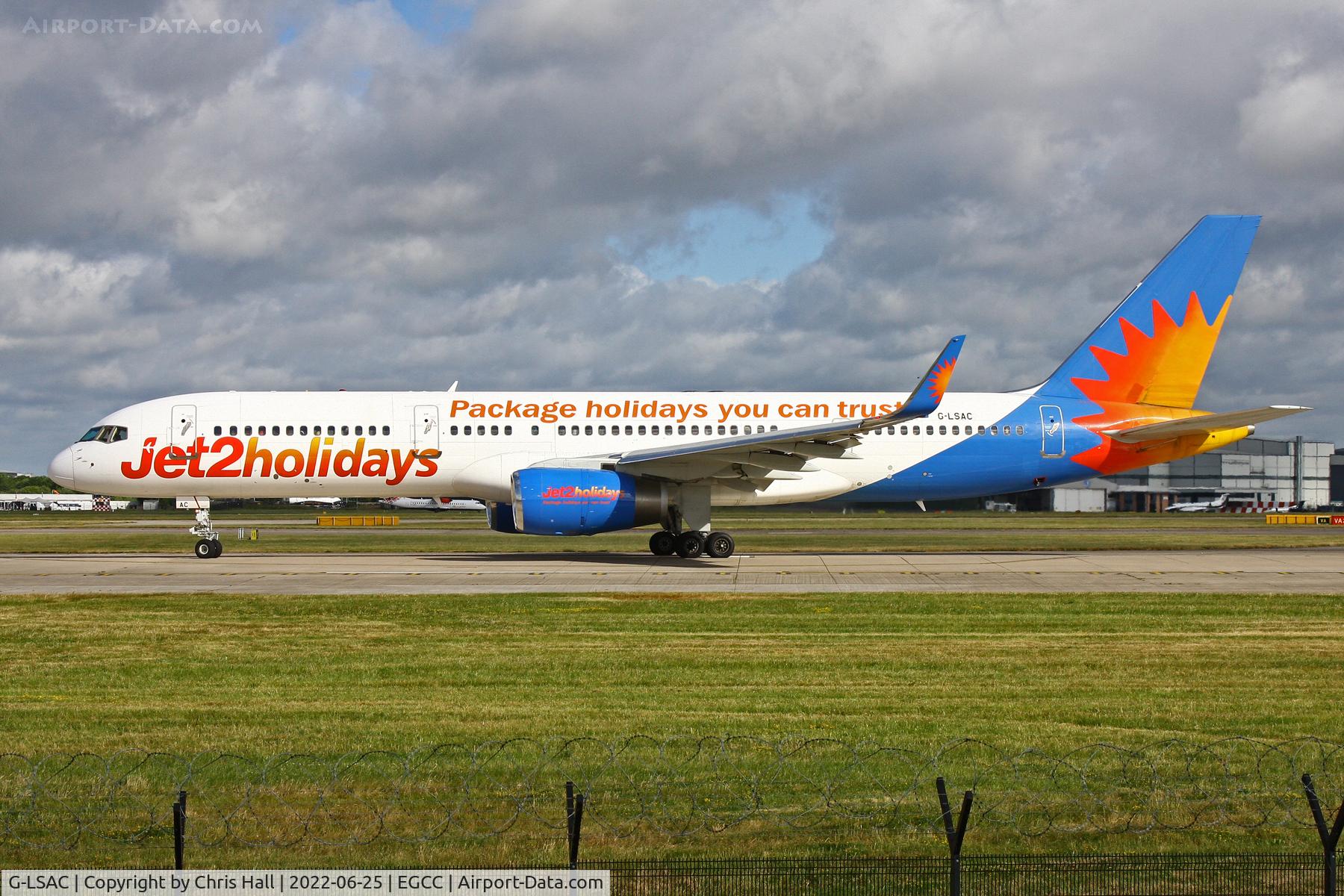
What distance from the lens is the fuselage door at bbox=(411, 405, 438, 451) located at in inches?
1266

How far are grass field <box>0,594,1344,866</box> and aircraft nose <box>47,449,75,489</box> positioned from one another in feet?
41.6

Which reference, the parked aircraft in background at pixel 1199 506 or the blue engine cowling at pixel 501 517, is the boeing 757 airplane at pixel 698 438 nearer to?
the blue engine cowling at pixel 501 517

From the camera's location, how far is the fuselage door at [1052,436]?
3381cm

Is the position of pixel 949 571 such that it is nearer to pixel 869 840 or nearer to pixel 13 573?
pixel 869 840

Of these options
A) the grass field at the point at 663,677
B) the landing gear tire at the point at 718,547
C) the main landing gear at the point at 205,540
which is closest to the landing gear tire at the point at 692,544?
the landing gear tire at the point at 718,547

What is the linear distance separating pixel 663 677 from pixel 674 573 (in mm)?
13143

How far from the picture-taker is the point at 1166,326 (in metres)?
34.1

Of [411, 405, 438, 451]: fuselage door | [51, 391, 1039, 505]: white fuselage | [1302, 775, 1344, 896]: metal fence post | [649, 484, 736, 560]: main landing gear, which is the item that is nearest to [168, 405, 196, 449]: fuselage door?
[51, 391, 1039, 505]: white fuselage

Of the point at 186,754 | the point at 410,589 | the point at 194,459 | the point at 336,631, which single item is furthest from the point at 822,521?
the point at 186,754

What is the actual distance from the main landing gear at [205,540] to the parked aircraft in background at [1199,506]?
88.1 meters

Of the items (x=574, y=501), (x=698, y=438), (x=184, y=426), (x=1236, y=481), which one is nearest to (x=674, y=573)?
(x=574, y=501)

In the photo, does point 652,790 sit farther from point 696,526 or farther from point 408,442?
point 408,442

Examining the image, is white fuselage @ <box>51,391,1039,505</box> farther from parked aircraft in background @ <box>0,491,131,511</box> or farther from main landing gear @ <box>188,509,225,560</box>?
parked aircraft in background @ <box>0,491,131,511</box>

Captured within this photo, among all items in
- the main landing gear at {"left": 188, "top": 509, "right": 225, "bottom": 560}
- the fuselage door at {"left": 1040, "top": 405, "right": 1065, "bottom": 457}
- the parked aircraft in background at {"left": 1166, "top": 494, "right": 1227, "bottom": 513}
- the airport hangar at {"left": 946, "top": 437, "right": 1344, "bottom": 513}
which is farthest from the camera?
the airport hangar at {"left": 946, "top": 437, "right": 1344, "bottom": 513}
